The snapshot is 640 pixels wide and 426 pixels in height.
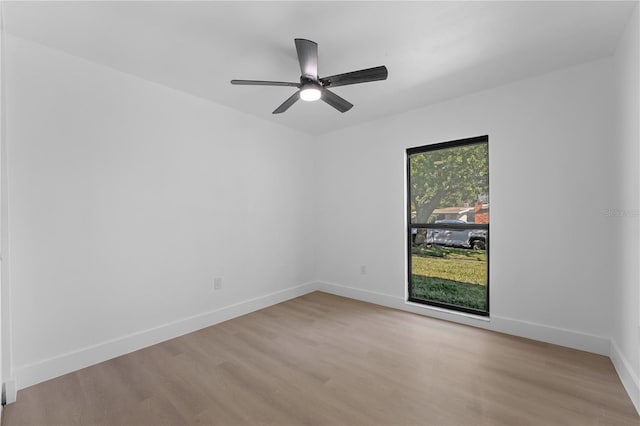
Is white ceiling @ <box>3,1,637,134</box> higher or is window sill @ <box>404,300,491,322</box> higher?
white ceiling @ <box>3,1,637,134</box>

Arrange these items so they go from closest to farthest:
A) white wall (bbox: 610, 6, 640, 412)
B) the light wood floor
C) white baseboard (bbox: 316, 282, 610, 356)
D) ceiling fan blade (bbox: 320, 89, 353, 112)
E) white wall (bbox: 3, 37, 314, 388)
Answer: the light wood floor → white wall (bbox: 610, 6, 640, 412) → white wall (bbox: 3, 37, 314, 388) → ceiling fan blade (bbox: 320, 89, 353, 112) → white baseboard (bbox: 316, 282, 610, 356)

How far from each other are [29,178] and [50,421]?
166 cm

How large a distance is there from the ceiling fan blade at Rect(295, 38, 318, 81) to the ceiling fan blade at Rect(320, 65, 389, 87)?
0.42 ft

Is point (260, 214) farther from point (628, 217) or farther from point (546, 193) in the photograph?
point (628, 217)

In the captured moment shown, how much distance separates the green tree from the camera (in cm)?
316

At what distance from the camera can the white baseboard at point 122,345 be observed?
6.78 feet

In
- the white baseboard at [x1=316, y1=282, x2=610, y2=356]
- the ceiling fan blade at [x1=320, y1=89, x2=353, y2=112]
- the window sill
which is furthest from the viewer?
the window sill

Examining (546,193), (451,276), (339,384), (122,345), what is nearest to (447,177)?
(546,193)

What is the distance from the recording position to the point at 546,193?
2.65 m

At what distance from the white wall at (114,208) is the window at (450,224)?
2085 millimetres

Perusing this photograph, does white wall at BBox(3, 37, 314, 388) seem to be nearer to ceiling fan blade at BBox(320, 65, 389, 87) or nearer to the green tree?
ceiling fan blade at BBox(320, 65, 389, 87)

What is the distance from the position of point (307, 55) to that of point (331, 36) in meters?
0.27

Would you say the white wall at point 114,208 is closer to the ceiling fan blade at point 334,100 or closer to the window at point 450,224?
the ceiling fan blade at point 334,100

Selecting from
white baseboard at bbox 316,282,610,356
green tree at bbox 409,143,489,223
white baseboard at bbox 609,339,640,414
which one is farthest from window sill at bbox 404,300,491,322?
green tree at bbox 409,143,489,223
